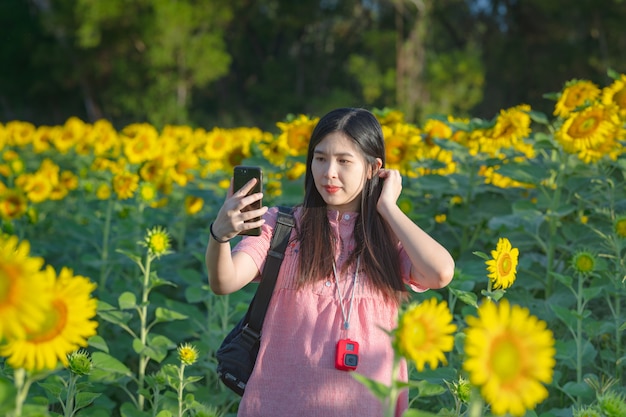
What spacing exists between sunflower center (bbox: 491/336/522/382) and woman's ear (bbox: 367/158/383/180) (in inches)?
35.9

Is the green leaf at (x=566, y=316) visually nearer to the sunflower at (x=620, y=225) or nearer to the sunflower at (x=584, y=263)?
the sunflower at (x=584, y=263)

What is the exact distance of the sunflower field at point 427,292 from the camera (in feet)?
3.46

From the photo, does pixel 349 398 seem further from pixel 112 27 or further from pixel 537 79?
pixel 112 27

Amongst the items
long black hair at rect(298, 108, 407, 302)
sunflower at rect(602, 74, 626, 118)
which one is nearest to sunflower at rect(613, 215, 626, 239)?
sunflower at rect(602, 74, 626, 118)

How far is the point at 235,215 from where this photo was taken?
1610 mm

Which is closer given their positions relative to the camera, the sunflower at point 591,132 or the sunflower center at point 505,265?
the sunflower center at point 505,265

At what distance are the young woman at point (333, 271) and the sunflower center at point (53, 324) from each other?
1.83 feet

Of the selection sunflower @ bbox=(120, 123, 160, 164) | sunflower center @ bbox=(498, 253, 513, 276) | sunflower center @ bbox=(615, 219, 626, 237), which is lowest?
sunflower center @ bbox=(498, 253, 513, 276)

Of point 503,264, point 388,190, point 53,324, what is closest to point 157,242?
point 388,190

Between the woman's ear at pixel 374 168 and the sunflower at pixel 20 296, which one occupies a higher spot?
the woman's ear at pixel 374 168

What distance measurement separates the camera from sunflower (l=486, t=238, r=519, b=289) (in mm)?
1652

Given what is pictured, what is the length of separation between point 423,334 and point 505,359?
138 mm

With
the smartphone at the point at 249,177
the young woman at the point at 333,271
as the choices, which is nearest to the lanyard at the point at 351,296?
the young woman at the point at 333,271

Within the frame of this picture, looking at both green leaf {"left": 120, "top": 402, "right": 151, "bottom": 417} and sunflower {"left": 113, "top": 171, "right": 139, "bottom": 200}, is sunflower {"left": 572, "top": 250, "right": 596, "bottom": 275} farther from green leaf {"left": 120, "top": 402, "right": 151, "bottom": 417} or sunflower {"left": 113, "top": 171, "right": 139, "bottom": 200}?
sunflower {"left": 113, "top": 171, "right": 139, "bottom": 200}
